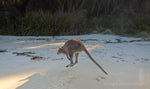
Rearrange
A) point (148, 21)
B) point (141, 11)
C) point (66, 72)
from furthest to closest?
point (141, 11), point (148, 21), point (66, 72)

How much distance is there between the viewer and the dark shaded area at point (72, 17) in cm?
934

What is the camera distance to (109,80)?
102 inches

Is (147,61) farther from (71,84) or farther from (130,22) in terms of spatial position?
(130,22)

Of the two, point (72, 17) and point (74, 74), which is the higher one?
point (72, 17)

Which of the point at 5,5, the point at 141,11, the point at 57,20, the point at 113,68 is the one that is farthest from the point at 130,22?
the point at 113,68

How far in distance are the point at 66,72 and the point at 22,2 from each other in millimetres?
10127

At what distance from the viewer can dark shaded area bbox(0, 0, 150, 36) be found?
9344 millimetres

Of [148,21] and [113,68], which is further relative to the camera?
[148,21]

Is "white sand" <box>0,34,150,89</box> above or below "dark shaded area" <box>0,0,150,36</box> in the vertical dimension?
below

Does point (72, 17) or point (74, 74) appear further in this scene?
point (72, 17)

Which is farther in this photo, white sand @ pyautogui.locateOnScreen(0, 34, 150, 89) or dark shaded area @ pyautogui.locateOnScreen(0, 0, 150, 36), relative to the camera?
dark shaded area @ pyautogui.locateOnScreen(0, 0, 150, 36)

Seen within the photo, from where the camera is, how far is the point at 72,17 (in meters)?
10.7

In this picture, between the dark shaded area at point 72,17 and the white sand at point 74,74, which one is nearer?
the white sand at point 74,74

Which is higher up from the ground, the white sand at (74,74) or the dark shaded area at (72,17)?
the dark shaded area at (72,17)
